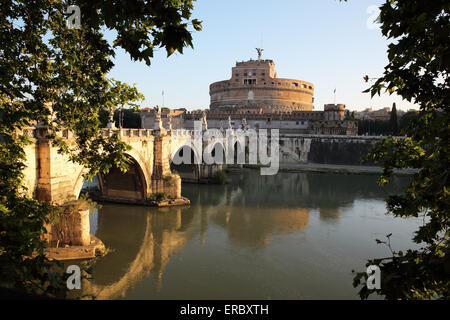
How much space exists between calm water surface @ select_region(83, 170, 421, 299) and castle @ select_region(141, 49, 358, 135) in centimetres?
3266

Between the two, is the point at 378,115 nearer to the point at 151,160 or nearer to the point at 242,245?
the point at 151,160

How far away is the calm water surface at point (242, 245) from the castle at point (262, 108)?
32.7 m

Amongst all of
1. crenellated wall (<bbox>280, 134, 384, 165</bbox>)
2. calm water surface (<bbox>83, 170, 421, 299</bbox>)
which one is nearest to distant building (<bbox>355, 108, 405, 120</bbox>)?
crenellated wall (<bbox>280, 134, 384, 165</bbox>)

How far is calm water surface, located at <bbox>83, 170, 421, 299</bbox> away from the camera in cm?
1149

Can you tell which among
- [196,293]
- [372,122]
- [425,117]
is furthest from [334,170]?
[425,117]

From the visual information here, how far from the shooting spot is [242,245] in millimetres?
15883

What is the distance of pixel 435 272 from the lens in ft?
11.8

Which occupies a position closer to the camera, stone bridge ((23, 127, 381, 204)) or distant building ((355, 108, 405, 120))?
stone bridge ((23, 127, 381, 204))

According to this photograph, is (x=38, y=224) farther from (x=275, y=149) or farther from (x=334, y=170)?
(x=275, y=149)

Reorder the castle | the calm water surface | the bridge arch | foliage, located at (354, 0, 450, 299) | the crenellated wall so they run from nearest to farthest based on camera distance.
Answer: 1. foliage, located at (354, 0, 450, 299)
2. the calm water surface
3. the bridge arch
4. the crenellated wall
5. the castle

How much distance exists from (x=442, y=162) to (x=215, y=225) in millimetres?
16166

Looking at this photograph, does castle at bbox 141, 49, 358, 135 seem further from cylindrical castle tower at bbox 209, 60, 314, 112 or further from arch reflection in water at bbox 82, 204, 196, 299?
arch reflection in water at bbox 82, 204, 196, 299

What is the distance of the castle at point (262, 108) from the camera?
193 ft

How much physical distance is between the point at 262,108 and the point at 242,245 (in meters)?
53.8
